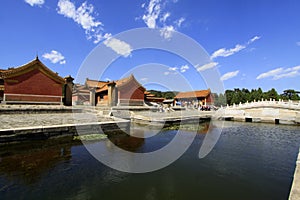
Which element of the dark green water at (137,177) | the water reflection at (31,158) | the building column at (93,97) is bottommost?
the dark green water at (137,177)

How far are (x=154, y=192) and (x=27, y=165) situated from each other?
14.5 ft

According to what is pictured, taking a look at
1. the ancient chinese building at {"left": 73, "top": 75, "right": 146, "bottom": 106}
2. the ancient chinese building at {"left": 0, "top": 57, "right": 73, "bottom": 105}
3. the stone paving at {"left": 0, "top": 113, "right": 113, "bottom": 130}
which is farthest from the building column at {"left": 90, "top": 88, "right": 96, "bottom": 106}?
the stone paving at {"left": 0, "top": 113, "right": 113, "bottom": 130}

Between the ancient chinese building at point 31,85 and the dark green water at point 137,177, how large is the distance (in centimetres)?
1146

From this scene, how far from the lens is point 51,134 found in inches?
322

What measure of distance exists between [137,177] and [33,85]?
1683 cm

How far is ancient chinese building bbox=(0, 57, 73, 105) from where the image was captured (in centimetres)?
1552

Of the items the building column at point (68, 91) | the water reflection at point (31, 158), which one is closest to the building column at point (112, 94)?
the building column at point (68, 91)

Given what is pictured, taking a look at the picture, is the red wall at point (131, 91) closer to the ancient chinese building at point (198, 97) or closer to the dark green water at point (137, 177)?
the dark green water at point (137, 177)

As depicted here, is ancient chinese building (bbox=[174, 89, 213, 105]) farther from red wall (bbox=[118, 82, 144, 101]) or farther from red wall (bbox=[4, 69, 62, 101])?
red wall (bbox=[4, 69, 62, 101])

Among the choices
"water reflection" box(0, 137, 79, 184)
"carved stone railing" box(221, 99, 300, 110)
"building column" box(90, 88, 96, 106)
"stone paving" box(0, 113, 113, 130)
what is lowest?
"water reflection" box(0, 137, 79, 184)

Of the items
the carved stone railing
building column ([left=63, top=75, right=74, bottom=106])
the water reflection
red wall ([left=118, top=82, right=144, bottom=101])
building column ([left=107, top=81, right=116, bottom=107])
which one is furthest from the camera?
red wall ([left=118, top=82, right=144, bottom=101])

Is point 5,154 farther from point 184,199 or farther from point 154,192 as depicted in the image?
point 184,199

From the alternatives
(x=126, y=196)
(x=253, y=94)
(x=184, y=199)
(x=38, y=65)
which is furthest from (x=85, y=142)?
(x=253, y=94)

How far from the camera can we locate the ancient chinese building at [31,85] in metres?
15.5
